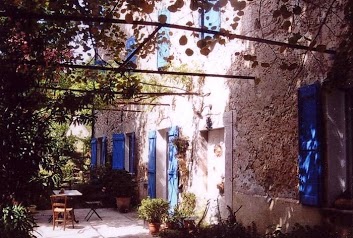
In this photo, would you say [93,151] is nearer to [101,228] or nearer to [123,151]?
[123,151]

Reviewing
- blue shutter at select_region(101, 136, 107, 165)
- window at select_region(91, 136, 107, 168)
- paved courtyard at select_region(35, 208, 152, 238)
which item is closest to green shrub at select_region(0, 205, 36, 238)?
paved courtyard at select_region(35, 208, 152, 238)

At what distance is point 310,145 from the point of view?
4.92 meters

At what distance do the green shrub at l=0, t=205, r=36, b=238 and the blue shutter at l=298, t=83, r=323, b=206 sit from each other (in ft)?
12.8

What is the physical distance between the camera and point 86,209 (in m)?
12.6

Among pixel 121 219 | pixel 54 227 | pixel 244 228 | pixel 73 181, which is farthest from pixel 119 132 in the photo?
pixel 244 228

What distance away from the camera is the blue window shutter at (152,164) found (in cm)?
1071

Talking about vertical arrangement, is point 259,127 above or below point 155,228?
above

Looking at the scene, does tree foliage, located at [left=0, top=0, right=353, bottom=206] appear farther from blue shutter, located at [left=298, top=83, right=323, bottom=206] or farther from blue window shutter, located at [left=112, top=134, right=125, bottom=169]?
blue window shutter, located at [left=112, top=134, right=125, bottom=169]

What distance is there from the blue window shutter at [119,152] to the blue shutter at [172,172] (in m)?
4.19

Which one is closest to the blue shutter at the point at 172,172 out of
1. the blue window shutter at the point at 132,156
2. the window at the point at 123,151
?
the blue window shutter at the point at 132,156

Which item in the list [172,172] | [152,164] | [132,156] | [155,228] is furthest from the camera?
[132,156]

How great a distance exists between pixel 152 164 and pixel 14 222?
206 inches

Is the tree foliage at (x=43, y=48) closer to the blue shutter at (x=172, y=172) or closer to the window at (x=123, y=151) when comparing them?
the blue shutter at (x=172, y=172)

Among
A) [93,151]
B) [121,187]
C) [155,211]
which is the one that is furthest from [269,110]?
[93,151]
